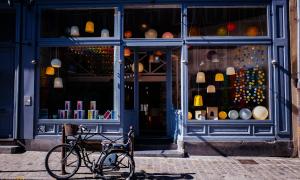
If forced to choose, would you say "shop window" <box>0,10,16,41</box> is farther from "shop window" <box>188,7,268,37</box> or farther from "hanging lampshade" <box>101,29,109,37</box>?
"shop window" <box>188,7,268,37</box>

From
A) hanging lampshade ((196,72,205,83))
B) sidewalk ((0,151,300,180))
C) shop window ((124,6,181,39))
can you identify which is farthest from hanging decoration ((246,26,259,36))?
sidewalk ((0,151,300,180))

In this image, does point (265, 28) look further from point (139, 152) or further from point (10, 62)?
point (10, 62)

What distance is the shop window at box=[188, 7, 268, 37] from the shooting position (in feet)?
34.3

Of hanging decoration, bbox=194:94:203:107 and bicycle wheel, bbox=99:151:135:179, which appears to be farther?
hanging decoration, bbox=194:94:203:107

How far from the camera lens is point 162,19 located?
10.7 m

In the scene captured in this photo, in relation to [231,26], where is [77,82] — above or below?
below

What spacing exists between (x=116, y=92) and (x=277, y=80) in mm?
4805

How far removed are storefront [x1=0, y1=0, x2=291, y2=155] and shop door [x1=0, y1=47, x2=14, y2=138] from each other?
514mm

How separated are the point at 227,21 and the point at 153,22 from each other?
2.30 meters

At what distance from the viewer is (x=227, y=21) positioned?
34.7 ft

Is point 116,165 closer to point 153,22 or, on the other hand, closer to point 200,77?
point 200,77

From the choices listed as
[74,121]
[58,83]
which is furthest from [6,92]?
[74,121]

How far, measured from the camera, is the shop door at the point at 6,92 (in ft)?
35.3

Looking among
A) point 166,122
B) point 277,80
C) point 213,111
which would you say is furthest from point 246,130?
point 166,122
